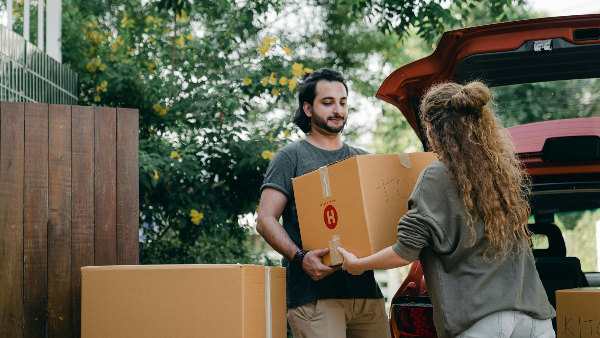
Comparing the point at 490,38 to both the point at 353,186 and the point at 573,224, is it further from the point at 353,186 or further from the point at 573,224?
the point at 573,224

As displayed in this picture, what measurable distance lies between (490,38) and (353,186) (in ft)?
3.00

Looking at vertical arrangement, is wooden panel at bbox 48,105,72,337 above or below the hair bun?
below

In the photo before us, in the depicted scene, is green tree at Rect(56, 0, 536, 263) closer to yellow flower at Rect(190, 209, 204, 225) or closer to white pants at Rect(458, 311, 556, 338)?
yellow flower at Rect(190, 209, 204, 225)

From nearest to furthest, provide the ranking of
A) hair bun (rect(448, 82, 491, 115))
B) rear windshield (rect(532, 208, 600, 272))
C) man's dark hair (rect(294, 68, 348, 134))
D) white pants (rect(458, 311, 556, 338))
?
1. white pants (rect(458, 311, 556, 338))
2. hair bun (rect(448, 82, 491, 115))
3. man's dark hair (rect(294, 68, 348, 134))
4. rear windshield (rect(532, 208, 600, 272))

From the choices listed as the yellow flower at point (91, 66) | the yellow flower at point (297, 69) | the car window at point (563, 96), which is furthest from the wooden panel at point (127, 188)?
the yellow flower at point (91, 66)

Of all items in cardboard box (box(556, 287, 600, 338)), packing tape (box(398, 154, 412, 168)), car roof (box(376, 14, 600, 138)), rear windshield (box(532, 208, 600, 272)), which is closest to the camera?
cardboard box (box(556, 287, 600, 338))

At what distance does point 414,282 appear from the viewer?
2.85 meters

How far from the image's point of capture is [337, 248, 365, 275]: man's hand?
244 cm

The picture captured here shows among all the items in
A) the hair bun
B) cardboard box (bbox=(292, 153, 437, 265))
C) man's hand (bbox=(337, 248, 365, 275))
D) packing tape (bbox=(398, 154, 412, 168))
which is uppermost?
the hair bun

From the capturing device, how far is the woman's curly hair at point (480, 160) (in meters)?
2.08

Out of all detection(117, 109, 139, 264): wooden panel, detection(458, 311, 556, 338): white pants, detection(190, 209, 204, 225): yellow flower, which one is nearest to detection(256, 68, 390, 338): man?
detection(117, 109, 139, 264): wooden panel

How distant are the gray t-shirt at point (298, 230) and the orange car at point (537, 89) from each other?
0.17m

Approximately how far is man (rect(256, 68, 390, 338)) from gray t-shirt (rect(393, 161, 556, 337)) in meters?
0.59

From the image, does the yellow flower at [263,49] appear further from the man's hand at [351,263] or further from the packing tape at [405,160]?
the man's hand at [351,263]
